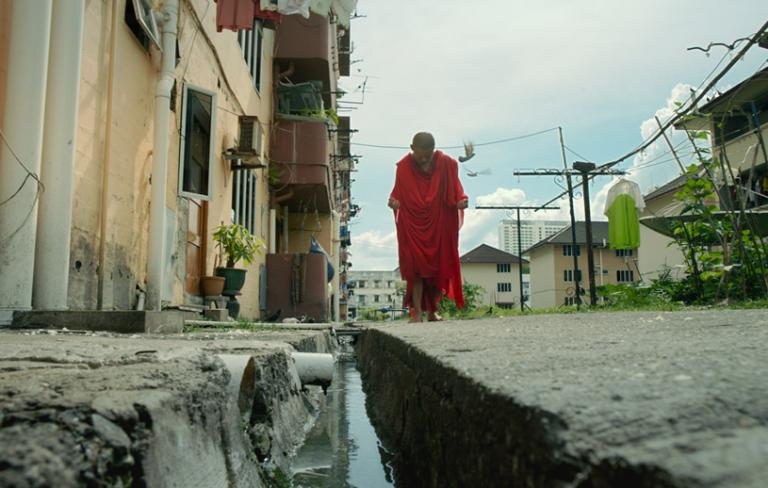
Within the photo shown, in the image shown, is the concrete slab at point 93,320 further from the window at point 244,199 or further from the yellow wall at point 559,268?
the yellow wall at point 559,268

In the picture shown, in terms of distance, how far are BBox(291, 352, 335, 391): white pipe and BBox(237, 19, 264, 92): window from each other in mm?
8340

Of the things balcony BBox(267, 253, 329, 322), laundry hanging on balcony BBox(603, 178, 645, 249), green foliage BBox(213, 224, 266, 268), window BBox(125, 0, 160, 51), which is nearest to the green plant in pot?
green foliage BBox(213, 224, 266, 268)

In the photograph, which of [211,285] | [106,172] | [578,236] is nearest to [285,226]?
[211,285]

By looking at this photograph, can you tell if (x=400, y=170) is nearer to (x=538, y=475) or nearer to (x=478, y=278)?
(x=538, y=475)

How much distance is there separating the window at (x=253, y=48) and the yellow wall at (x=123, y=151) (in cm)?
283

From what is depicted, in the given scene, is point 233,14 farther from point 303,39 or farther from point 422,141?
point 303,39

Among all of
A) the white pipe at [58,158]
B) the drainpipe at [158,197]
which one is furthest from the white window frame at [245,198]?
the white pipe at [58,158]

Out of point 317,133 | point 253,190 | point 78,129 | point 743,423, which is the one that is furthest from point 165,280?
point 317,133

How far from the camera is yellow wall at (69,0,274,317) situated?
14.7 feet

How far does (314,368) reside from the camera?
265 cm

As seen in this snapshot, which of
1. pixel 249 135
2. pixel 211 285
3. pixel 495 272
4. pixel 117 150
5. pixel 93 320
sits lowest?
pixel 93 320

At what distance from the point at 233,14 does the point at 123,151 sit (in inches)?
101

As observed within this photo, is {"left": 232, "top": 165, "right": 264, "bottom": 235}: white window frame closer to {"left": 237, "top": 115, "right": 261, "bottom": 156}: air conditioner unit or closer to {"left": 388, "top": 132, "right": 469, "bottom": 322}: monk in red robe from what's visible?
{"left": 237, "top": 115, "right": 261, "bottom": 156}: air conditioner unit

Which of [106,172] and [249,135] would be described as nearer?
[106,172]
